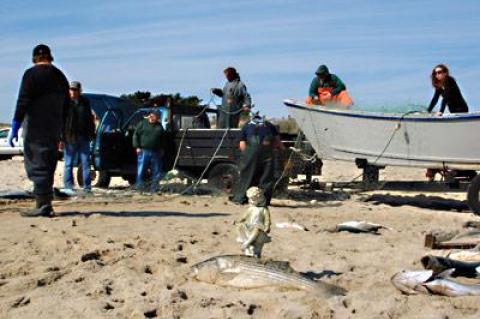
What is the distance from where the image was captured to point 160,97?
1516 centimetres

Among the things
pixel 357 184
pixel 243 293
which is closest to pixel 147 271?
pixel 243 293

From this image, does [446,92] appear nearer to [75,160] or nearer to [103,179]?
[75,160]

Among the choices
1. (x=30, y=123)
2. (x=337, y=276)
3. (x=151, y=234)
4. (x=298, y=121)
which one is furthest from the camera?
(x=298, y=121)

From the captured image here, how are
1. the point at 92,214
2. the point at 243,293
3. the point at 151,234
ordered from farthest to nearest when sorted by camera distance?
1. the point at 92,214
2. the point at 151,234
3. the point at 243,293

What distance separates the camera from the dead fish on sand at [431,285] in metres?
5.30

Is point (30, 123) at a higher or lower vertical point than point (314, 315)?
higher

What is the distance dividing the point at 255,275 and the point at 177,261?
1.10 metres

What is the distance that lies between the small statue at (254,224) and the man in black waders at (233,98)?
7.64m

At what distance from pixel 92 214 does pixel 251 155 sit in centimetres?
306

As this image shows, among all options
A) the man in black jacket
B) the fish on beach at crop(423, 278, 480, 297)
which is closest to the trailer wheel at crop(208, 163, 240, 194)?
the man in black jacket

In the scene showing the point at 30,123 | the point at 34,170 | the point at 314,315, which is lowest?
the point at 314,315

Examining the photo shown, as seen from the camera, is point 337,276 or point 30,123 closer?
point 337,276

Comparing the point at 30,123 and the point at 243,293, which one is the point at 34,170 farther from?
the point at 243,293

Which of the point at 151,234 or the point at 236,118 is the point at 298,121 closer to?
the point at 236,118
